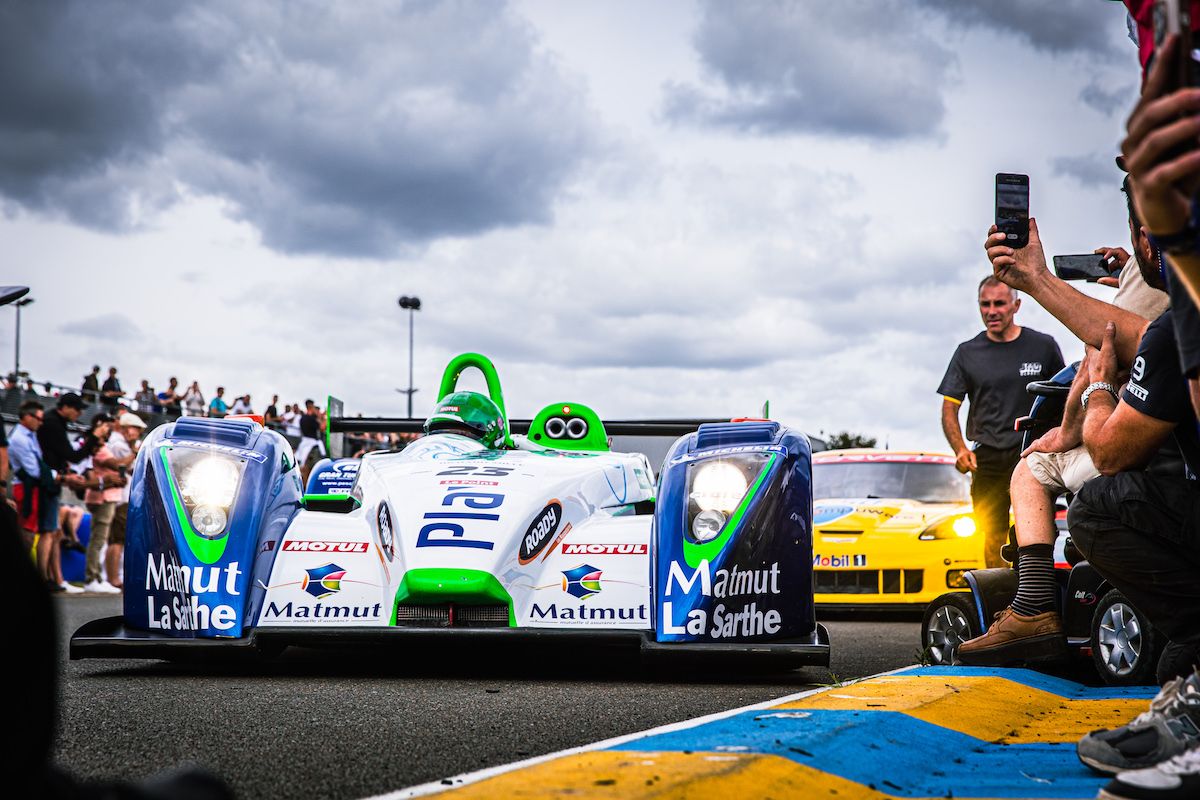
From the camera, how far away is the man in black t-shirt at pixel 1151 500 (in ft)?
9.21

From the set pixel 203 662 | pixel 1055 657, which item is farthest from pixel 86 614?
pixel 1055 657

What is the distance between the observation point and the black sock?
4.59 metres

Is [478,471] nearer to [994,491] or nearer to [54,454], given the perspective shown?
[994,491]

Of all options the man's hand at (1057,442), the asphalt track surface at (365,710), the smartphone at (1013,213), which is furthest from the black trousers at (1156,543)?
the asphalt track surface at (365,710)

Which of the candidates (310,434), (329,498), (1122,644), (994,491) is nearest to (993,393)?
(994,491)

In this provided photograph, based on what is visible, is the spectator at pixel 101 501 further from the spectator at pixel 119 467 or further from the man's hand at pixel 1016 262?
the man's hand at pixel 1016 262

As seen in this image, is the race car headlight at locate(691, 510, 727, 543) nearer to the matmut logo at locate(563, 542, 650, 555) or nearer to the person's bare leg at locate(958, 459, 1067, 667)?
the matmut logo at locate(563, 542, 650, 555)

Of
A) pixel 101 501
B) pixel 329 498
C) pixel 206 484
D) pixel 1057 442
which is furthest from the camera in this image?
pixel 101 501

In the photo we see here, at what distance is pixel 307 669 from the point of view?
5105 mm

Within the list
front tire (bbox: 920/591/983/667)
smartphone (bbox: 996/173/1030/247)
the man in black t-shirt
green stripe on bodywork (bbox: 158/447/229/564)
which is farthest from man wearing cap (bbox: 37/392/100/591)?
the man in black t-shirt

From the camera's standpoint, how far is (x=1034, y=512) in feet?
15.3

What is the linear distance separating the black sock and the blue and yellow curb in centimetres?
86

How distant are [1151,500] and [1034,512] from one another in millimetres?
1727

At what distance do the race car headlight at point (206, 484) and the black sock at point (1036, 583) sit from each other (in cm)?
301
